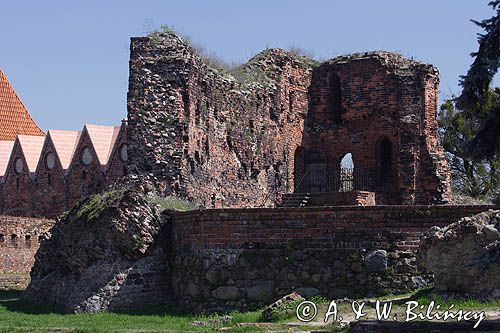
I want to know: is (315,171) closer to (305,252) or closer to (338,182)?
(338,182)

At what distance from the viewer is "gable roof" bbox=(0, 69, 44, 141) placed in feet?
145

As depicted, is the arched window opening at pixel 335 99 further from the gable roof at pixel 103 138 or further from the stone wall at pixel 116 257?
the stone wall at pixel 116 257

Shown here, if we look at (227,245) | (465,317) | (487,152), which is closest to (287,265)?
(227,245)

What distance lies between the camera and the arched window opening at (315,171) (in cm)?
2769

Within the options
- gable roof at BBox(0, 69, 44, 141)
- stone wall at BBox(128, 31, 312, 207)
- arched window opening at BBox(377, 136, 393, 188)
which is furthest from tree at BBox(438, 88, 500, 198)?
gable roof at BBox(0, 69, 44, 141)

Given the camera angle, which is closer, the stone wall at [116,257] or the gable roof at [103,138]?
the stone wall at [116,257]

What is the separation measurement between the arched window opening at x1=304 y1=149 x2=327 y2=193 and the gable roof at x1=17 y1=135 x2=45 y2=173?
41.0 feet

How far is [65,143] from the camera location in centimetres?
3559

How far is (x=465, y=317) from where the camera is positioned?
447 inches

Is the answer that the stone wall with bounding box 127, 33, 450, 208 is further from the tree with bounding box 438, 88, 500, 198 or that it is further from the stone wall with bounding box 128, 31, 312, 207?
the tree with bounding box 438, 88, 500, 198

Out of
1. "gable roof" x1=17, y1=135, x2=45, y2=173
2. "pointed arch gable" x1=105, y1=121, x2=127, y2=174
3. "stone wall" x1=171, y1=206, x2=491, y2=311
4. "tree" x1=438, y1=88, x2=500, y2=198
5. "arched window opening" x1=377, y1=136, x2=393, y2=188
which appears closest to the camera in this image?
"stone wall" x1=171, y1=206, x2=491, y2=311

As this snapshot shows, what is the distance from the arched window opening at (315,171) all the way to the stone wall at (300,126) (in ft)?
0.10

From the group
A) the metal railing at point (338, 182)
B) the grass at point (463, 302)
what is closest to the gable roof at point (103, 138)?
the metal railing at point (338, 182)

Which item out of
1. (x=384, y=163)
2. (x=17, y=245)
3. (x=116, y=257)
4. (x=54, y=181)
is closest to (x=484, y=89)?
(x=116, y=257)
